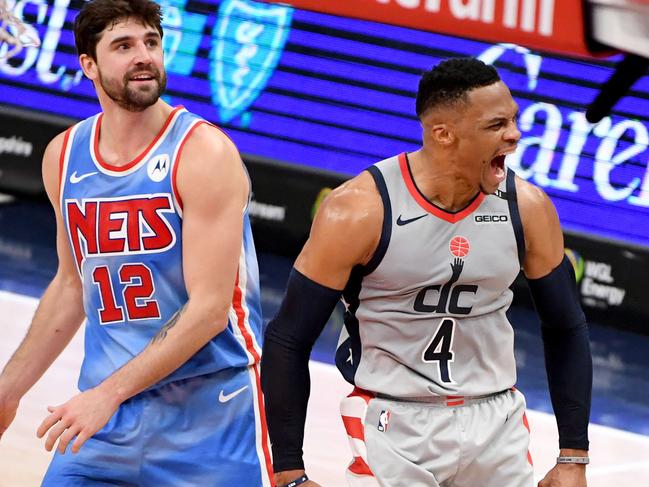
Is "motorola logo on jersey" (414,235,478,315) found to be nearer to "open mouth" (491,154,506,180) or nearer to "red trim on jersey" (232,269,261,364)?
"open mouth" (491,154,506,180)

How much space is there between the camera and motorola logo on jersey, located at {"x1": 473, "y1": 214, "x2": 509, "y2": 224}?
13.2ft

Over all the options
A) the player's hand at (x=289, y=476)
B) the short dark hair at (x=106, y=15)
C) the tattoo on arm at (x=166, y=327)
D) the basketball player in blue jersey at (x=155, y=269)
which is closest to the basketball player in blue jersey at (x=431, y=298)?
the player's hand at (x=289, y=476)

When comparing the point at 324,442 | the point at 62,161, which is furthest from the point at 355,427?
the point at 324,442

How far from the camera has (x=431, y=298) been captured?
3.98 metres

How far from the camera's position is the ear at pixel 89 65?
4020 millimetres

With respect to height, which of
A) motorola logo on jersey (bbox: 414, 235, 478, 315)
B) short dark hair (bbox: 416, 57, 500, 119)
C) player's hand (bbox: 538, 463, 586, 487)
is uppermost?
short dark hair (bbox: 416, 57, 500, 119)

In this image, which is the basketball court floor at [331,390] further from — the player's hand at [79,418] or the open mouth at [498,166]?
the open mouth at [498,166]

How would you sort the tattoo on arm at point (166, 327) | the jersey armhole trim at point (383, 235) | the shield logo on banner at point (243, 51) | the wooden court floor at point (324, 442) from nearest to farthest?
the tattoo on arm at point (166, 327) < the jersey armhole trim at point (383, 235) < the wooden court floor at point (324, 442) < the shield logo on banner at point (243, 51)

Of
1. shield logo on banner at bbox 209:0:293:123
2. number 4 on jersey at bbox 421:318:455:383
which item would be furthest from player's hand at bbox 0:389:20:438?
shield logo on banner at bbox 209:0:293:123

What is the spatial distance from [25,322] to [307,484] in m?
4.76

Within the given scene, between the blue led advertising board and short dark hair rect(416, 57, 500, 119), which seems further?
the blue led advertising board

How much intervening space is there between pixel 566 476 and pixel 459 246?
0.70 m

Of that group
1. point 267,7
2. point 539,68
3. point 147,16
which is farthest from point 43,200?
point 147,16

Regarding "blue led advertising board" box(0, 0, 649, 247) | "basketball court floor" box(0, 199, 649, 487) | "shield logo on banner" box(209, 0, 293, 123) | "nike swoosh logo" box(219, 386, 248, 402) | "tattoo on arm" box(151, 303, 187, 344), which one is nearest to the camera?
"tattoo on arm" box(151, 303, 187, 344)
